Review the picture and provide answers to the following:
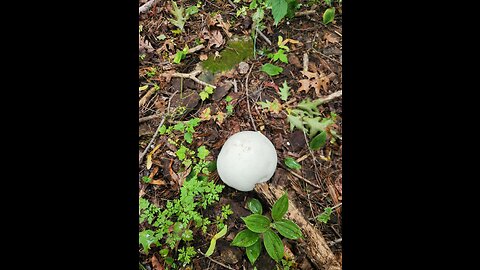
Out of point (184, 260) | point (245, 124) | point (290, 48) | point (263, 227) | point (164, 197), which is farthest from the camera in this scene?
point (290, 48)

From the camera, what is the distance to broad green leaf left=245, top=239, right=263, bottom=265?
2945 millimetres

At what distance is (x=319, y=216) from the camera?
10.7 ft

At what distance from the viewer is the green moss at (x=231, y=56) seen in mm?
4051

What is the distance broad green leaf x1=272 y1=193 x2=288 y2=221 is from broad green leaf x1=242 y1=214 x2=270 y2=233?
11 centimetres

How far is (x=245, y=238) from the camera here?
2949mm

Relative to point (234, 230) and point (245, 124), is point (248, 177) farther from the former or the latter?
point (245, 124)

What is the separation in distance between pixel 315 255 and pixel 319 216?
0.41 metres

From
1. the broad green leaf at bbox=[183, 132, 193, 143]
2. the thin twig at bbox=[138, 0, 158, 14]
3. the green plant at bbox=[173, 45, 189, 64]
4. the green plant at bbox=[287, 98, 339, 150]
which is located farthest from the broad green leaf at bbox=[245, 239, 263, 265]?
the thin twig at bbox=[138, 0, 158, 14]

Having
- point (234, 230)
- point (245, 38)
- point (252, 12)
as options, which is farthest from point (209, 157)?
point (252, 12)

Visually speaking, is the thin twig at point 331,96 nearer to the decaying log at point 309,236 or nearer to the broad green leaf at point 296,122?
the broad green leaf at point 296,122

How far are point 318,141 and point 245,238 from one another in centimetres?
119

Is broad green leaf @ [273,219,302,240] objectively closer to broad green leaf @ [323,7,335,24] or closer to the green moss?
the green moss

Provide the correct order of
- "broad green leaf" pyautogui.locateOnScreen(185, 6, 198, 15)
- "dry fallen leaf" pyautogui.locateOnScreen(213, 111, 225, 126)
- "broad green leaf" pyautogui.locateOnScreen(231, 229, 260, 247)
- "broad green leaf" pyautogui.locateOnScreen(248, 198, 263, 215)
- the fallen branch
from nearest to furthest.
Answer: "broad green leaf" pyautogui.locateOnScreen(231, 229, 260, 247), "broad green leaf" pyautogui.locateOnScreen(248, 198, 263, 215), "dry fallen leaf" pyautogui.locateOnScreen(213, 111, 225, 126), the fallen branch, "broad green leaf" pyautogui.locateOnScreen(185, 6, 198, 15)

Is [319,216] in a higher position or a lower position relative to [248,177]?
lower
